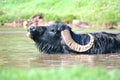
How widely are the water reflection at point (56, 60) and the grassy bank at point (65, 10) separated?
23.0 meters

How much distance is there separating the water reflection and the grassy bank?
2305 cm

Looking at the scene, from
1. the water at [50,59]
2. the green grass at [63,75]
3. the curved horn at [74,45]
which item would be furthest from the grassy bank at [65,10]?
the green grass at [63,75]

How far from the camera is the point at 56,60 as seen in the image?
1404 centimetres

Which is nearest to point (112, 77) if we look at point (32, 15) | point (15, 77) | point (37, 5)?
point (15, 77)

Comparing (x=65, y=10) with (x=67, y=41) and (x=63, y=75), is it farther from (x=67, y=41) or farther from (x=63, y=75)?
(x=63, y=75)

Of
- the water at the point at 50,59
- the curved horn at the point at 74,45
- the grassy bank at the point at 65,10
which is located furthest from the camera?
the grassy bank at the point at 65,10

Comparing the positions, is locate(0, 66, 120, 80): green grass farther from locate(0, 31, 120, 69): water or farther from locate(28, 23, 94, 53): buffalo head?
locate(28, 23, 94, 53): buffalo head

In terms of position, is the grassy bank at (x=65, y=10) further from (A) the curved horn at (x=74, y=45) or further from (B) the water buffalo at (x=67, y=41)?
(A) the curved horn at (x=74, y=45)

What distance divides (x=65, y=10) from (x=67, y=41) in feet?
101

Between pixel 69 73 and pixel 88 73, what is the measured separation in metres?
0.33

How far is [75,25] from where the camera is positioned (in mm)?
38875

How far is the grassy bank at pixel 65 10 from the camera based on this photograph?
40578 mm

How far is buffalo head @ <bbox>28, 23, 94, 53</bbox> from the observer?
1569cm

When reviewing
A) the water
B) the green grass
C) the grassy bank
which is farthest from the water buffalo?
the grassy bank
